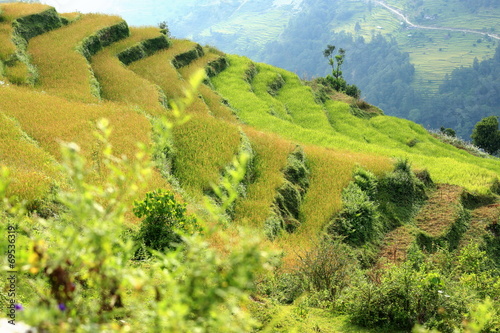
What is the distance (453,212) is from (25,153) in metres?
17.7

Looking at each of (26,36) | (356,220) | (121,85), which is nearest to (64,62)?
(121,85)

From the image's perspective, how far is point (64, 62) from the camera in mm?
22109

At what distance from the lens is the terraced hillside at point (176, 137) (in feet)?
39.4

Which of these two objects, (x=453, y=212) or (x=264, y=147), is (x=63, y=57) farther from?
(x=453, y=212)

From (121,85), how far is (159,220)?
54.6 feet

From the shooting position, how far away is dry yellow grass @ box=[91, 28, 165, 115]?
2120cm

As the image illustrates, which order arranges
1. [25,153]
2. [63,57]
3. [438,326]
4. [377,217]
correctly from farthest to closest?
[63,57] → [377,217] → [25,153] → [438,326]

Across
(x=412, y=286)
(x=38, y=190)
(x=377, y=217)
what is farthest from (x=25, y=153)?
(x=377, y=217)

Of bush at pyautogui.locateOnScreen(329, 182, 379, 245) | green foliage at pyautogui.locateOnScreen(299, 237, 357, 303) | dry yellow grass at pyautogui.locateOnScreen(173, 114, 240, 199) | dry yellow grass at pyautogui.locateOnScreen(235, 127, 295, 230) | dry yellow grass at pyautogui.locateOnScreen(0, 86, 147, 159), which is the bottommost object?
bush at pyautogui.locateOnScreen(329, 182, 379, 245)

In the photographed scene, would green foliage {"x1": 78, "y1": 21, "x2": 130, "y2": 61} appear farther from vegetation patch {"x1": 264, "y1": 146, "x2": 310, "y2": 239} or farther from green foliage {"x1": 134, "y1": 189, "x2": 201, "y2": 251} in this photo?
green foliage {"x1": 134, "y1": 189, "x2": 201, "y2": 251}

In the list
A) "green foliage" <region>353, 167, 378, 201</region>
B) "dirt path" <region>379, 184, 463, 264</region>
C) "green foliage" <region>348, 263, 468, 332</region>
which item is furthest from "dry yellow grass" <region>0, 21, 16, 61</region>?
"green foliage" <region>348, 263, 468, 332</region>

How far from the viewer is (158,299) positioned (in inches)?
72.2

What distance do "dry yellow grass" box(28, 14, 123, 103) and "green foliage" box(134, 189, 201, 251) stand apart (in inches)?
458

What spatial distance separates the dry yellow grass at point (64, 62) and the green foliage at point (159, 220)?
1162 centimetres
